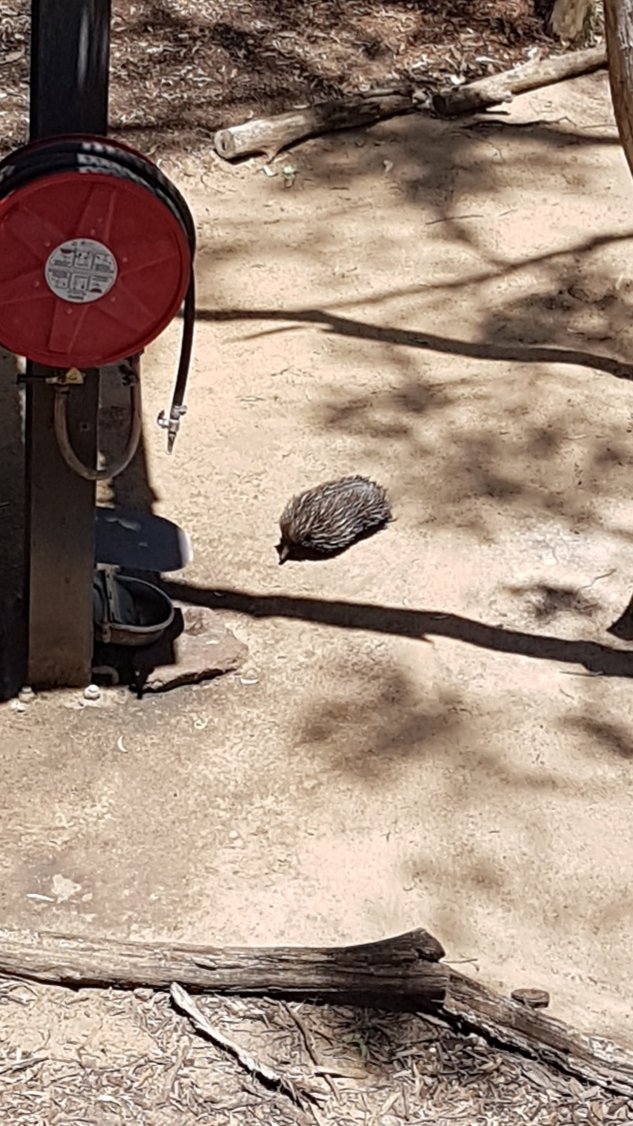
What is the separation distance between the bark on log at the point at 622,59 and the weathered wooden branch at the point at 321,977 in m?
2.62

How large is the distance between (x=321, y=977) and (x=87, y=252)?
1.87 meters

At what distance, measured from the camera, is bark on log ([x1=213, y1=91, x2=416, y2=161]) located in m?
8.39

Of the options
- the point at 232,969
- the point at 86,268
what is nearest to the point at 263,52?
the point at 86,268

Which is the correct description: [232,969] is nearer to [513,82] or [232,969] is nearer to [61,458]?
[61,458]

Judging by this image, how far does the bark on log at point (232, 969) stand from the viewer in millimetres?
3729

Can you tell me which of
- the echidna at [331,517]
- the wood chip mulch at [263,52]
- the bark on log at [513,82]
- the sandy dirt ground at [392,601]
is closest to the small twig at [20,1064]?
the sandy dirt ground at [392,601]

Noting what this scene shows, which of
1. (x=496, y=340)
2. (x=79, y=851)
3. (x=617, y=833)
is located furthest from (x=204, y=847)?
(x=496, y=340)

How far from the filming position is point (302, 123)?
855cm

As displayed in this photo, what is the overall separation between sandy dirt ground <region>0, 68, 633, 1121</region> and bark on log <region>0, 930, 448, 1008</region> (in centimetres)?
15

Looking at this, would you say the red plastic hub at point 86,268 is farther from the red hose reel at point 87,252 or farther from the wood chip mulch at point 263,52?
the wood chip mulch at point 263,52

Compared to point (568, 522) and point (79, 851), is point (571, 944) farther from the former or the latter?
point (568, 522)

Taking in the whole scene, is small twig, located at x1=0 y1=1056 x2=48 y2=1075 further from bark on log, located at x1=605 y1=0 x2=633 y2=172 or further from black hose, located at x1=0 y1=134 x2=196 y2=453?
bark on log, located at x1=605 y1=0 x2=633 y2=172

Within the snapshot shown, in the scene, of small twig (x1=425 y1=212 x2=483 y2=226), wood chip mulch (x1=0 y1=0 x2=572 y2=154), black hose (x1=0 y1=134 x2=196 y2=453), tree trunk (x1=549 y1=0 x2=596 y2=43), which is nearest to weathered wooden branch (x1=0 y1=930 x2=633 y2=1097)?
black hose (x1=0 y1=134 x2=196 y2=453)

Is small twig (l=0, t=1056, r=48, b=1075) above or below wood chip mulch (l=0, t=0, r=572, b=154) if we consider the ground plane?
below
